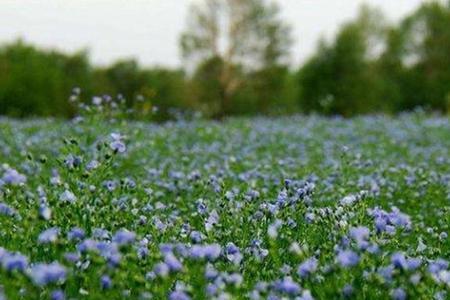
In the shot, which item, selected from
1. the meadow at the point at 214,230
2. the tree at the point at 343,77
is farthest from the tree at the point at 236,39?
the meadow at the point at 214,230

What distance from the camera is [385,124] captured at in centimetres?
1753

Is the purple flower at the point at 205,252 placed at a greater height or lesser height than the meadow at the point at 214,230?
greater

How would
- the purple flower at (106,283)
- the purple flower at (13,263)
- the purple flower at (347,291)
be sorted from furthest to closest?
the purple flower at (347,291)
the purple flower at (106,283)
the purple flower at (13,263)

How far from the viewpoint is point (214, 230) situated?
5297 mm

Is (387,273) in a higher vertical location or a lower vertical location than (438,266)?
higher

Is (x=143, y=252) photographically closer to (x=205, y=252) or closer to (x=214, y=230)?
(x=205, y=252)

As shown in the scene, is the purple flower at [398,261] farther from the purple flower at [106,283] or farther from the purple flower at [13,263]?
the purple flower at [13,263]

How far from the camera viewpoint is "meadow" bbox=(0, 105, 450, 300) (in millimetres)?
3732

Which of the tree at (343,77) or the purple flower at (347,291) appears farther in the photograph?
the tree at (343,77)

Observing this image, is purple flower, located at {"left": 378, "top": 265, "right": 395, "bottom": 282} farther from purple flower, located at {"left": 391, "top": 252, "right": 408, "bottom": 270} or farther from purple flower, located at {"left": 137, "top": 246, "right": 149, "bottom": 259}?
purple flower, located at {"left": 137, "top": 246, "right": 149, "bottom": 259}

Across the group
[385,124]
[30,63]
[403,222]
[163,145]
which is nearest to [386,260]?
[403,222]

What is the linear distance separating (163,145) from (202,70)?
25922 mm

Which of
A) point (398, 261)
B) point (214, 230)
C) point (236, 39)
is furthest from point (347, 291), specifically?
point (236, 39)

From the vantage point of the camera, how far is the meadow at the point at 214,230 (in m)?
3.73
